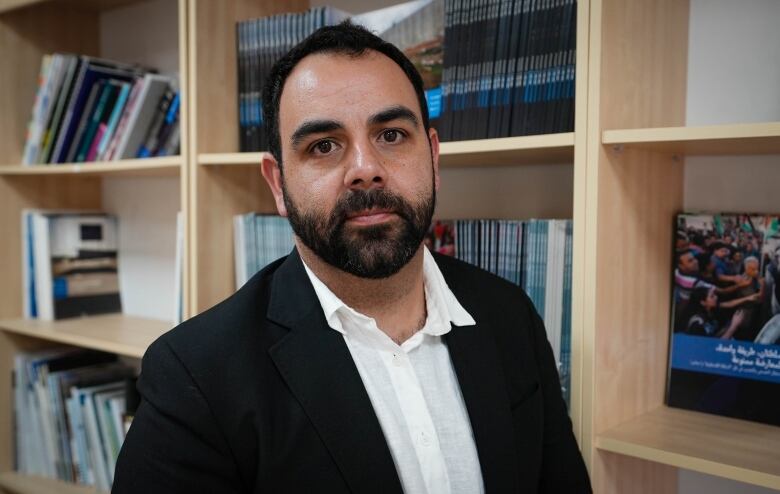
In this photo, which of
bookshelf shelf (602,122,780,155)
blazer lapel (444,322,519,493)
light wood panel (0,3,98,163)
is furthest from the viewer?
light wood panel (0,3,98,163)

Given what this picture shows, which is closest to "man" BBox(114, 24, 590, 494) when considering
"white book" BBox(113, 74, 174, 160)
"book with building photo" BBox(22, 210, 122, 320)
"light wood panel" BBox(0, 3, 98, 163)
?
"white book" BBox(113, 74, 174, 160)

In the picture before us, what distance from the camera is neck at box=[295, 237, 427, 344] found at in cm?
121

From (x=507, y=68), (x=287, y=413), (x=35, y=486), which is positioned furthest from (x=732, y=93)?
(x=35, y=486)

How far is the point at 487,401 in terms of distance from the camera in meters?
1.20

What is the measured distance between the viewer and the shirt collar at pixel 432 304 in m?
1.18

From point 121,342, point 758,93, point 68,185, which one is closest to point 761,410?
point 758,93

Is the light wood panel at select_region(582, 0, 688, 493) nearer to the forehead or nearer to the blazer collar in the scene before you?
the blazer collar

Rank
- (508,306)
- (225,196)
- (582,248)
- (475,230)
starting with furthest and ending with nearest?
(225,196) → (475,230) → (508,306) → (582,248)

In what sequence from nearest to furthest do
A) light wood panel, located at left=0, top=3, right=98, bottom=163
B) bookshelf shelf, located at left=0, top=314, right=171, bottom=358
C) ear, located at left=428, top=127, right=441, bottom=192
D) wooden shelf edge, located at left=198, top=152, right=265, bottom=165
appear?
ear, located at left=428, top=127, right=441, bottom=192 < wooden shelf edge, located at left=198, top=152, right=265, bottom=165 < bookshelf shelf, located at left=0, top=314, right=171, bottom=358 < light wood panel, located at left=0, top=3, right=98, bottom=163

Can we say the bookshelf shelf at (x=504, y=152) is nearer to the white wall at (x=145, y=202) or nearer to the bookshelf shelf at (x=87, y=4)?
the white wall at (x=145, y=202)

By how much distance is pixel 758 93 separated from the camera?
135cm

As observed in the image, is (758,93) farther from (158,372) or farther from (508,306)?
(158,372)

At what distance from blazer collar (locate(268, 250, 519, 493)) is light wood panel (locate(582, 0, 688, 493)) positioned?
0.18 m

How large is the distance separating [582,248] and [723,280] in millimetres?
335
